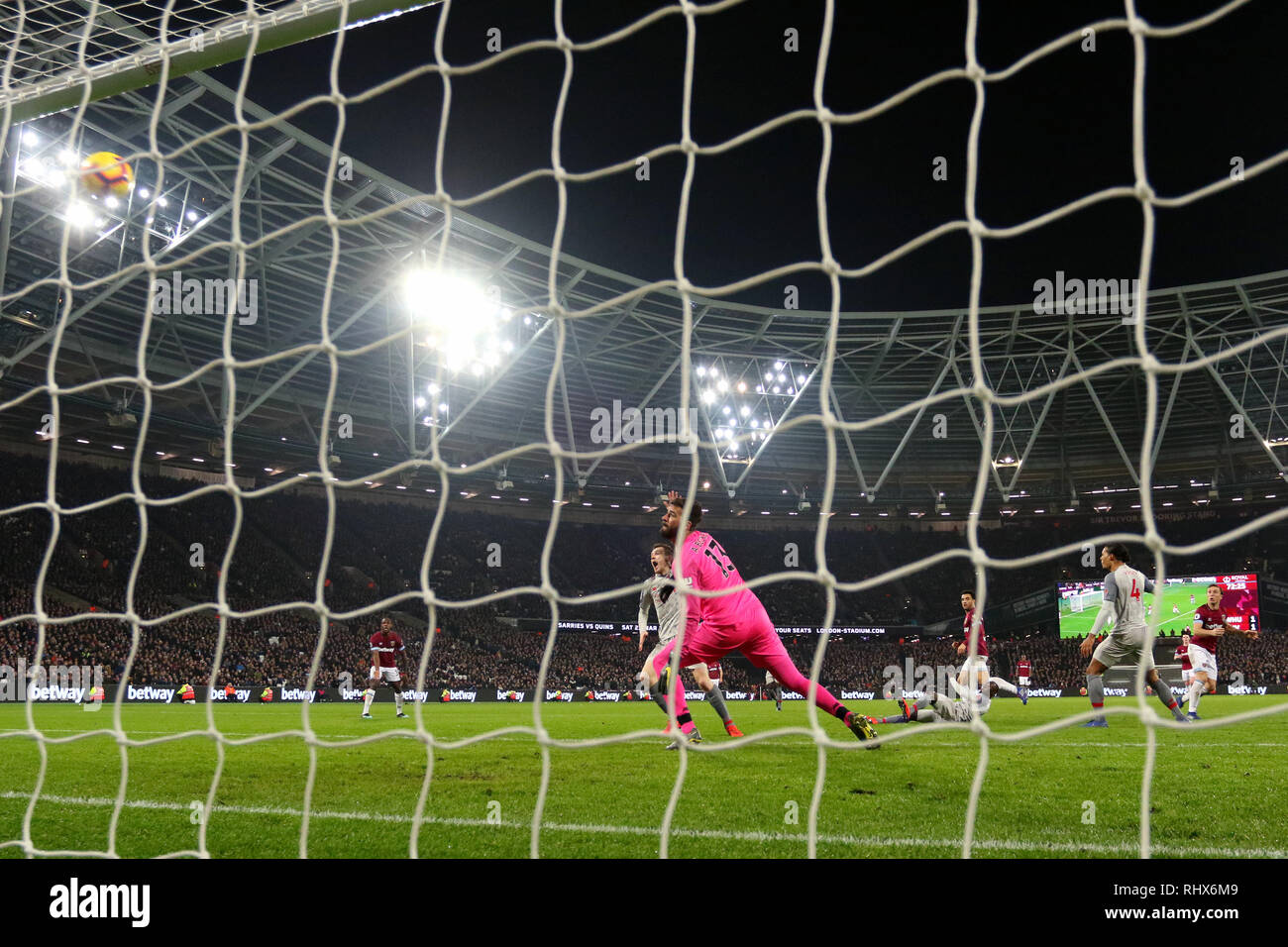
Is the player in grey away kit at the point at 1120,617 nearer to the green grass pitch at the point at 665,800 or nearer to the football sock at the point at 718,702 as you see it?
the green grass pitch at the point at 665,800

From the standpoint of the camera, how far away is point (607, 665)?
1278 inches

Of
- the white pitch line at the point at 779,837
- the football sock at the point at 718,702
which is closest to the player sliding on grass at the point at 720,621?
the football sock at the point at 718,702

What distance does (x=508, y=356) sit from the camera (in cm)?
2781

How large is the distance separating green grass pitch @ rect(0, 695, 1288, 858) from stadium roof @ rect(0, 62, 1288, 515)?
1224 cm

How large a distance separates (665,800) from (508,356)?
24.3 meters

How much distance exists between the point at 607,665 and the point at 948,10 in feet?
75.5

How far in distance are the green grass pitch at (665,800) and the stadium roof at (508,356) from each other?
12241mm

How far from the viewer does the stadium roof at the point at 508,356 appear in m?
20.1

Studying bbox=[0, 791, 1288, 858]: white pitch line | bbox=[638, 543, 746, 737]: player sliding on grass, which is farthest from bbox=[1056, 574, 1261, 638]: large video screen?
bbox=[0, 791, 1288, 858]: white pitch line

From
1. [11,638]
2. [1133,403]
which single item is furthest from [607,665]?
[1133,403]

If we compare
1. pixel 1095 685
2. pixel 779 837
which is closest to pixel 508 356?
pixel 1095 685

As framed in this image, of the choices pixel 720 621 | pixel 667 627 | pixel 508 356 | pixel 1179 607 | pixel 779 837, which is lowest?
pixel 1179 607

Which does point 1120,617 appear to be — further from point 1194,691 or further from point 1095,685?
point 1194,691
